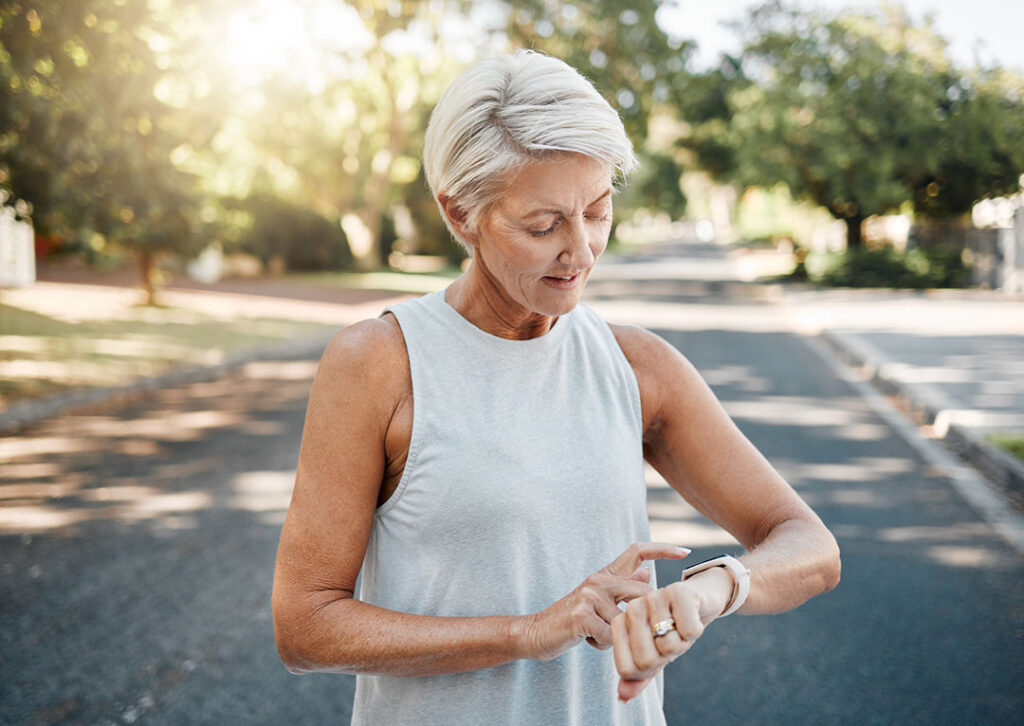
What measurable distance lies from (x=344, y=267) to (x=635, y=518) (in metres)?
33.4

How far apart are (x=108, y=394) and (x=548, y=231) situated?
9846mm

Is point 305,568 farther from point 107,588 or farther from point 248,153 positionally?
point 248,153

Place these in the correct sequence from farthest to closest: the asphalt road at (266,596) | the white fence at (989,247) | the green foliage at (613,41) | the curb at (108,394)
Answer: the green foliage at (613,41) → the white fence at (989,247) → the curb at (108,394) → the asphalt road at (266,596)

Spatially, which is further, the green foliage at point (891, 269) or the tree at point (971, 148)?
the green foliage at point (891, 269)

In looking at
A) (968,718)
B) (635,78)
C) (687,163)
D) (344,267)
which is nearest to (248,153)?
(344,267)

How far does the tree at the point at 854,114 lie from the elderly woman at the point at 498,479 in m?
24.3

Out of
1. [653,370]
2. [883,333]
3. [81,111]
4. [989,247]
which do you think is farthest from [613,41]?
[653,370]

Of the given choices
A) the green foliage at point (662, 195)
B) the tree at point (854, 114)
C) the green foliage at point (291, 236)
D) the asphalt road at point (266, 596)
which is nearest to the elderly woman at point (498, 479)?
the asphalt road at point (266, 596)

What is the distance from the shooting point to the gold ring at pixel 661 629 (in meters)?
1.22

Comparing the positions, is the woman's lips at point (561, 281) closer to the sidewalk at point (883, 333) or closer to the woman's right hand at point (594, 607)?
the woman's right hand at point (594, 607)

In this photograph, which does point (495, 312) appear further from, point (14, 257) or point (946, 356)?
point (14, 257)

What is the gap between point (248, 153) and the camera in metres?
33.4

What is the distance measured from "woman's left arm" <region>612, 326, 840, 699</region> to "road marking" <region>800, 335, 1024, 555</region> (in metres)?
4.43

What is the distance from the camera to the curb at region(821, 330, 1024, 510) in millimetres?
6707
